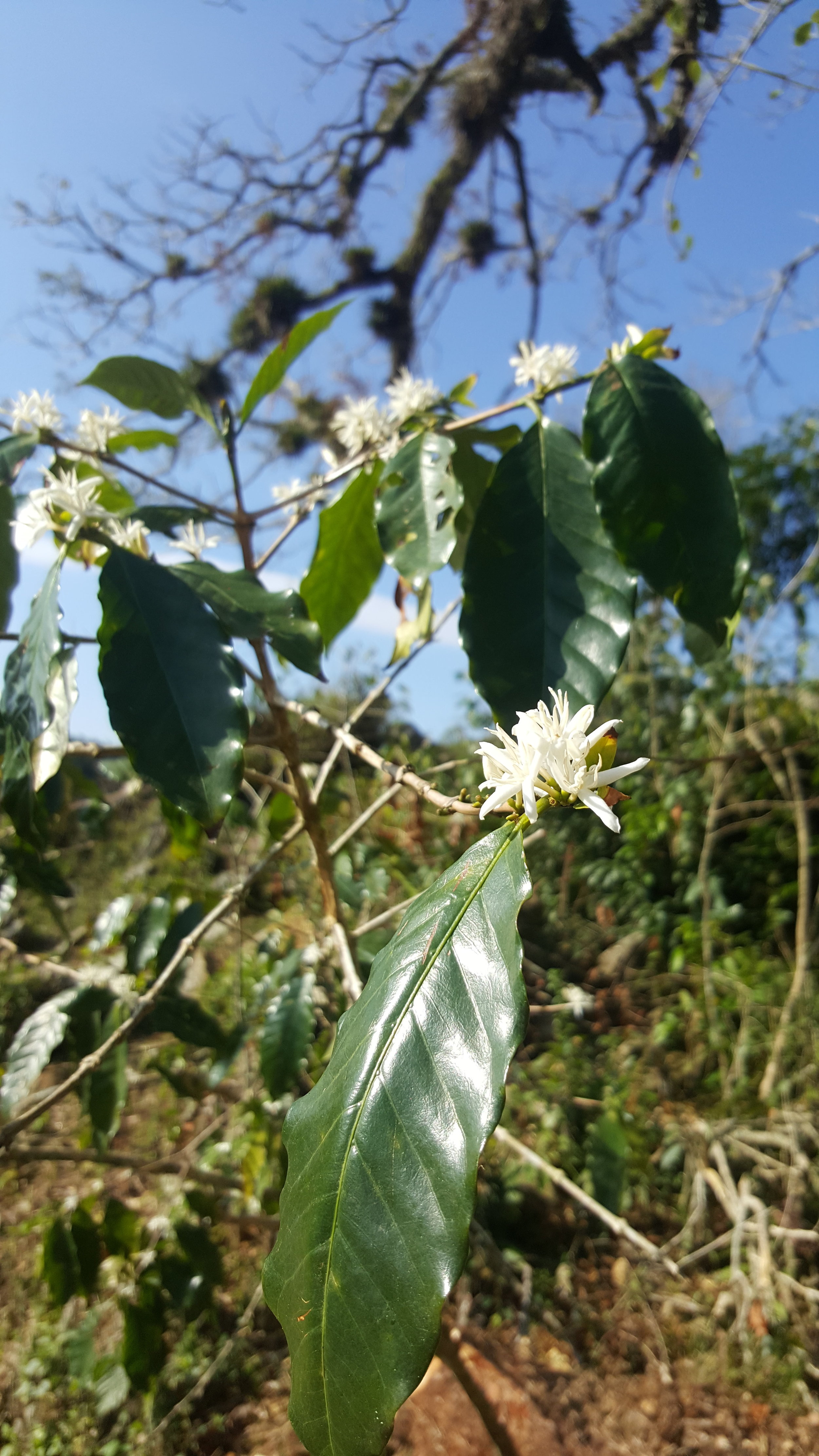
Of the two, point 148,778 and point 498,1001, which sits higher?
point 148,778

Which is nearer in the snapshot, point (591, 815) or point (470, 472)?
point (470, 472)

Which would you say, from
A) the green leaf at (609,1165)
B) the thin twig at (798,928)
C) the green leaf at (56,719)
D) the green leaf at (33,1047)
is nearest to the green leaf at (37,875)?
the green leaf at (33,1047)

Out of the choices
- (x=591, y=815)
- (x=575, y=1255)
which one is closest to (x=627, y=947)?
(x=591, y=815)

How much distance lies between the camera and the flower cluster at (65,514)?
63 cm

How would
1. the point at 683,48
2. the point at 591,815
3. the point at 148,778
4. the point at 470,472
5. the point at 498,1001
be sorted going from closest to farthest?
1. the point at 498,1001
2. the point at 148,778
3. the point at 470,472
4. the point at 683,48
5. the point at 591,815

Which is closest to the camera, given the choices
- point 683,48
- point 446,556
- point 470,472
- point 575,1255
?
point 446,556

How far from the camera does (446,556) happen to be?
0.64 meters

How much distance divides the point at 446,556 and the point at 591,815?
270cm

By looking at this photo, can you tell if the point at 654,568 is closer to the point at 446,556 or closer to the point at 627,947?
the point at 446,556

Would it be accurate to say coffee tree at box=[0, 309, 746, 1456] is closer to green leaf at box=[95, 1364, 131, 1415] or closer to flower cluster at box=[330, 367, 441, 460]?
flower cluster at box=[330, 367, 441, 460]

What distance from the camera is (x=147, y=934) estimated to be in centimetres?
118

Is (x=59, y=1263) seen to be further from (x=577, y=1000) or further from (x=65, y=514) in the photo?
(x=577, y=1000)

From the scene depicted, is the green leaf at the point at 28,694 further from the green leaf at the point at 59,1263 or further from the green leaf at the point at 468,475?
the green leaf at the point at 59,1263

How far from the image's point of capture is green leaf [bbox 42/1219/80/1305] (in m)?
1.05
